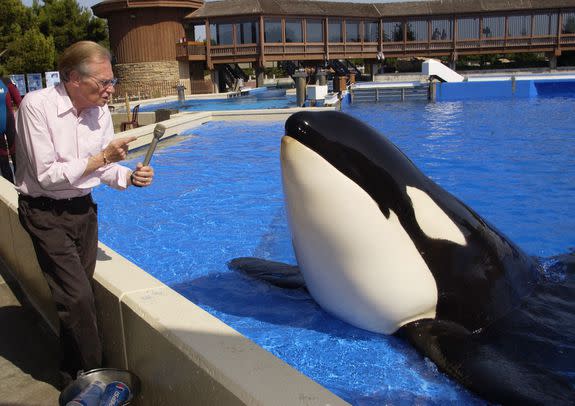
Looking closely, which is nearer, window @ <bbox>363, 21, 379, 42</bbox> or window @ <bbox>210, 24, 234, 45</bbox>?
Result: window @ <bbox>210, 24, 234, 45</bbox>

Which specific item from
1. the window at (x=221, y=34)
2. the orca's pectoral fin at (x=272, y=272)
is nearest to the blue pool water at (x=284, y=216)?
the orca's pectoral fin at (x=272, y=272)

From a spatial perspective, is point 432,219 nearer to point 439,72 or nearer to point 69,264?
point 69,264

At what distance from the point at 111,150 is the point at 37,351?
136 centimetres

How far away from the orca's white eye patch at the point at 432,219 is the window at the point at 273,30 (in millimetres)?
31508

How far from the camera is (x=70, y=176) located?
7.76 ft

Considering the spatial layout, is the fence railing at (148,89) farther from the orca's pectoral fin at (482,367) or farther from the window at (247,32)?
the orca's pectoral fin at (482,367)

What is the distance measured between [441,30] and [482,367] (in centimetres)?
3492

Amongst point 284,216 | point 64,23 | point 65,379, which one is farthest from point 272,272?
point 64,23

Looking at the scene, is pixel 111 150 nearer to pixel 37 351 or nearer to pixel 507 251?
pixel 37 351

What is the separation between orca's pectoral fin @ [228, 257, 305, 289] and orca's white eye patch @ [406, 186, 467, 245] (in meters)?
1.12

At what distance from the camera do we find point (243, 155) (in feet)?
36.9

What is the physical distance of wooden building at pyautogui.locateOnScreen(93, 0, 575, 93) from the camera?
1319 inches

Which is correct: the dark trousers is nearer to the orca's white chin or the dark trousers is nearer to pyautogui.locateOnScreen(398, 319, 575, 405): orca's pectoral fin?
the orca's white chin

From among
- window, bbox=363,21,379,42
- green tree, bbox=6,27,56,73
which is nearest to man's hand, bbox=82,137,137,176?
green tree, bbox=6,27,56,73
